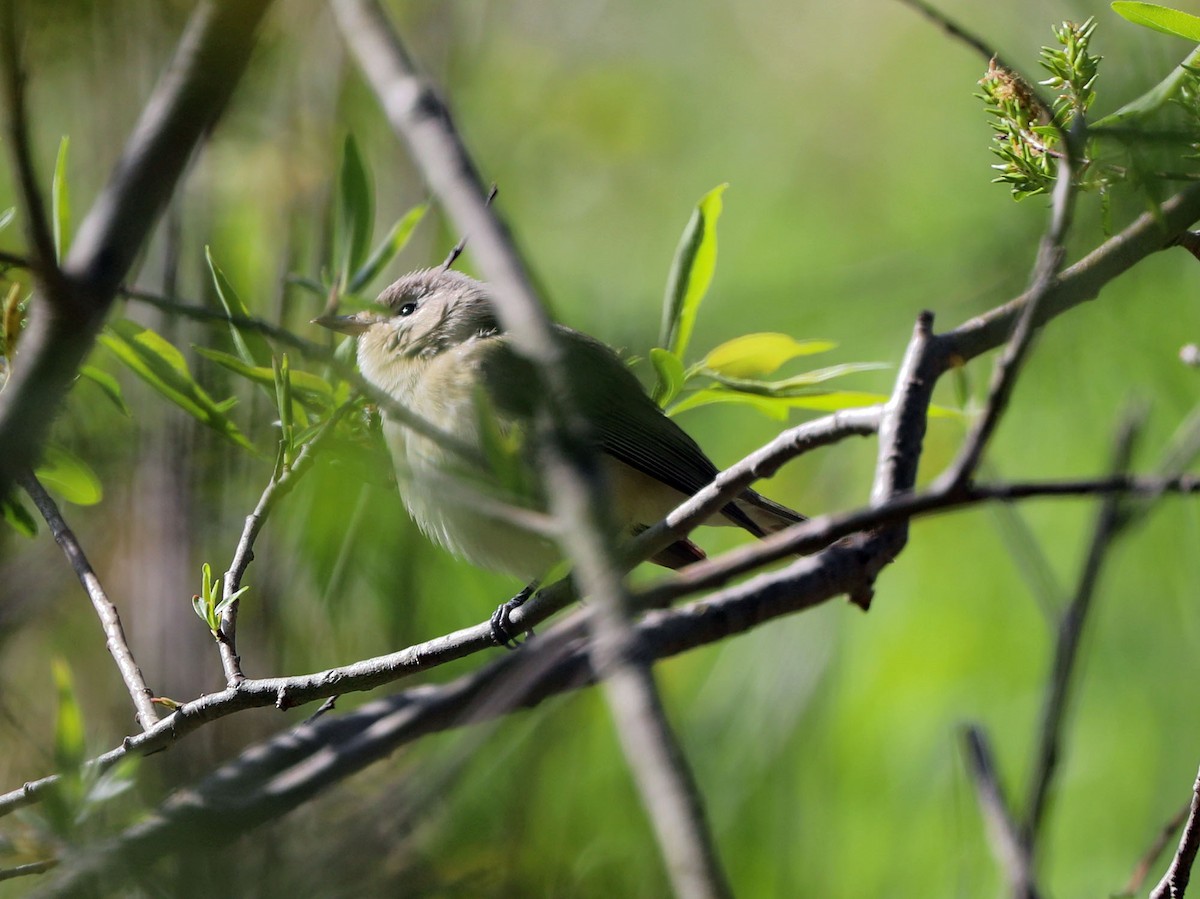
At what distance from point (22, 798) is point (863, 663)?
10.3 ft

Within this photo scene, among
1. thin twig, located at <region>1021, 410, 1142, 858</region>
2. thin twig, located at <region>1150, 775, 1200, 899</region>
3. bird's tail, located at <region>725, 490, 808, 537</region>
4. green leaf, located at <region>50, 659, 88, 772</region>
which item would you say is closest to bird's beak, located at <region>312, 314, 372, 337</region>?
bird's tail, located at <region>725, 490, 808, 537</region>

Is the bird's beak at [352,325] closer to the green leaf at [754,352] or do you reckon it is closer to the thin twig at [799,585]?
the green leaf at [754,352]

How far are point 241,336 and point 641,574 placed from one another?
214cm

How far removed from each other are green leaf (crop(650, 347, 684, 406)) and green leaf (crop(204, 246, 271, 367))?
0.75 meters

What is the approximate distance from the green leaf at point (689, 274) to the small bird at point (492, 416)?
24cm

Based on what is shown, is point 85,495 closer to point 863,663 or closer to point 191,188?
point 191,188

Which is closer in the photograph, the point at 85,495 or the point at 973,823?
the point at 85,495

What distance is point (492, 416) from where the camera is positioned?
276 centimetres

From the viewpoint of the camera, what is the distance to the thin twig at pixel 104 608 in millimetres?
2086

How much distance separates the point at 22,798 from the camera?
72.6 inches

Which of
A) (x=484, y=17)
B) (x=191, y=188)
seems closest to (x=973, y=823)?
(x=191, y=188)

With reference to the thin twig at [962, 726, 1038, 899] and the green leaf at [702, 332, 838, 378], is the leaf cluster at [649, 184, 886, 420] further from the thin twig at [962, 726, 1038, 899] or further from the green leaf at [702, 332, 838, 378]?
the thin twig at [962, 726, 1038, 899]

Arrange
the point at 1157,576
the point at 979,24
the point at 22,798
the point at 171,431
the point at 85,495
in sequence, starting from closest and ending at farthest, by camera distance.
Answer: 1. the point at 22,798
2. the point at 85,495
3. the point at 171,431
4. the point at 1157,576
5. the point at 979,24

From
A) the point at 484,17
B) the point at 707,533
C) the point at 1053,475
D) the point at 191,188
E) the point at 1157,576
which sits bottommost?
the point at 1157,576
